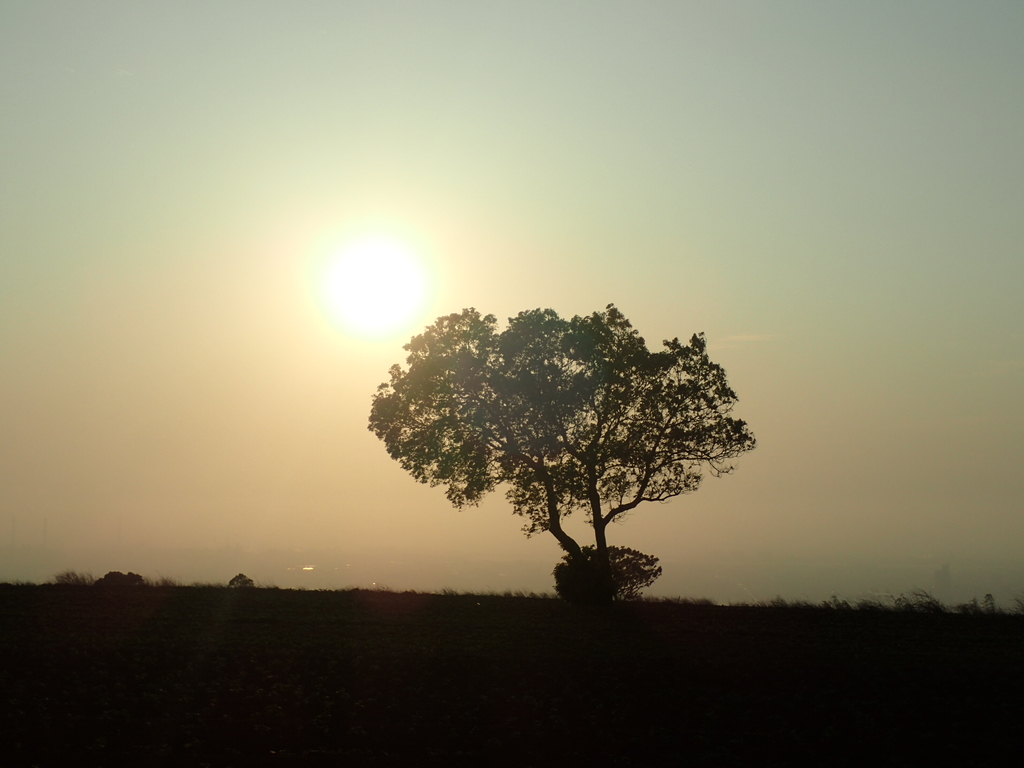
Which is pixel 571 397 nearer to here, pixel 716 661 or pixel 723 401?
pixel 723 401

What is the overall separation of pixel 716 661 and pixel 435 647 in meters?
6.94

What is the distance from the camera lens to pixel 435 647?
71.2 ft

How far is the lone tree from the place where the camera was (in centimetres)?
3616

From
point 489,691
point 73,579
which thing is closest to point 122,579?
point 73,579

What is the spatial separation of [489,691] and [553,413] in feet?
61.5

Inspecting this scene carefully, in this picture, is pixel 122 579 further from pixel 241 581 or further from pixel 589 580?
pixel 589 580

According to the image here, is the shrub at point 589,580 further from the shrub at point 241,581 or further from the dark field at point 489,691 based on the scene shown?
the shrub at point 241,581

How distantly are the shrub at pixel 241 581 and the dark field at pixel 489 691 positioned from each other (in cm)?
896

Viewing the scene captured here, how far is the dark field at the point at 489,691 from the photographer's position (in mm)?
14695

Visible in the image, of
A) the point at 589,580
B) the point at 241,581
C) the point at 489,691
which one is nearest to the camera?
the point at 489,691

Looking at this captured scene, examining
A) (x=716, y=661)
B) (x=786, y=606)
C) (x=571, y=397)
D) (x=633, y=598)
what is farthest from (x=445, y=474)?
(x=716, y=661)

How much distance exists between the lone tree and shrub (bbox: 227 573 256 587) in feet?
26.7

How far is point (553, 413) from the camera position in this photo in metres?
35.8

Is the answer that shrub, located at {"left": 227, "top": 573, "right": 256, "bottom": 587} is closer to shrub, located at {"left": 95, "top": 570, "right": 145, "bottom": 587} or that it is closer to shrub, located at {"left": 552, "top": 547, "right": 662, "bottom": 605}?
shrub, located at {"left": 95, "top": 570, "right": 145, "bottom": 587}
